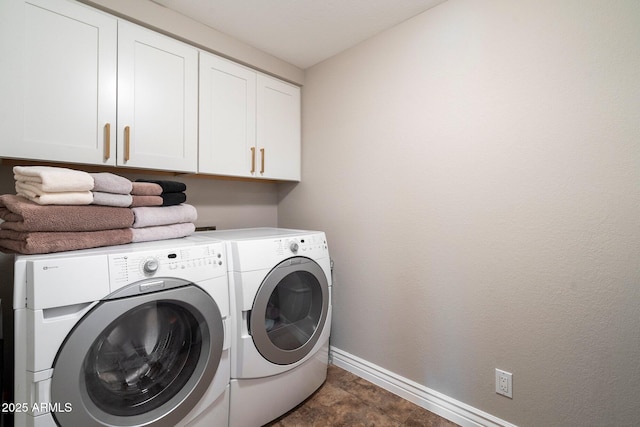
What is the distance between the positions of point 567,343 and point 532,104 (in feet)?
3.46

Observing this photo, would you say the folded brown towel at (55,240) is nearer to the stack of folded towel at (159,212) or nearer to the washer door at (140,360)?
the stack of folded towel at (159,212)

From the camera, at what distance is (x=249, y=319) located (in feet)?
4.64

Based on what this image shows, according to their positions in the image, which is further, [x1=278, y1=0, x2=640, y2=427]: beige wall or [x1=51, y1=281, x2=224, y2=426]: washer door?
[x1=278, y1=0, x2=640, y2=427]: beige wall

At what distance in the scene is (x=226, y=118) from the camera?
1910 mm

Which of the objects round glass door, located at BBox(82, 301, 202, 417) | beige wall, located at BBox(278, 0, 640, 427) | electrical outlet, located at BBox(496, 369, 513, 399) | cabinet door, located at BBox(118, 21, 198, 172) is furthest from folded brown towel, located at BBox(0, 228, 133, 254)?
electrical outlet, located at BBox(496, 369, 513, 399)

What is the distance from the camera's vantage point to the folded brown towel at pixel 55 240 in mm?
1034

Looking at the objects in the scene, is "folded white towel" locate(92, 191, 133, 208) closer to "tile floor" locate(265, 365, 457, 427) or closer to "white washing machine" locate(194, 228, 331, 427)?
"white washing machine" locate(194, 228, 331, 427)

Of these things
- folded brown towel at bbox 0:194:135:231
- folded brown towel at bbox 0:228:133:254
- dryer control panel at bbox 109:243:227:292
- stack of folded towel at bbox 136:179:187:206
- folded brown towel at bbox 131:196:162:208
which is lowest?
dryer control panel at bbox 109:243:227:292

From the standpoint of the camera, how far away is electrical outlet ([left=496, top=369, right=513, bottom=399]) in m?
1.37

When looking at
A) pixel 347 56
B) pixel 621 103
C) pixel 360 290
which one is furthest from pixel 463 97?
pixel 360 290

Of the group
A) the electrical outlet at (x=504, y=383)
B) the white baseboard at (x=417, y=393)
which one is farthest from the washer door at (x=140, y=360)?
the electrical outlet at (x=504, y=383)

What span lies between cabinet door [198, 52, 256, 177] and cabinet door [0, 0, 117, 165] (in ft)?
1.55

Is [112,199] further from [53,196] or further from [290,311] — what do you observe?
[290,311]

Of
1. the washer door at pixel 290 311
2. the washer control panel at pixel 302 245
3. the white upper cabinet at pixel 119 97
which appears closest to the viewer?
the white upper cabinet at pixel 119 97
